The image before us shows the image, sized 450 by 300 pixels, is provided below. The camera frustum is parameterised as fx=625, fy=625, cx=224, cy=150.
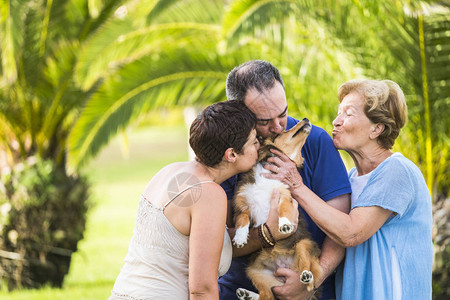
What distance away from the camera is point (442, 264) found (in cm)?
715

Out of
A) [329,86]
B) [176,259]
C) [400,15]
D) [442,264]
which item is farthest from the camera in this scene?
[329,86]

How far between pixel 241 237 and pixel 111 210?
59.1ft

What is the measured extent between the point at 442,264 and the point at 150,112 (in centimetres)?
424

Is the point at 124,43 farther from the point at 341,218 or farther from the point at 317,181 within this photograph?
the point at 341,218

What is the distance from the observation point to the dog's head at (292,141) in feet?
11.3

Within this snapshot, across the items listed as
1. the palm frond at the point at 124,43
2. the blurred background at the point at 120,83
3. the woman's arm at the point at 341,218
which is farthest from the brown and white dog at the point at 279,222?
the palm frond at the point at 124,43

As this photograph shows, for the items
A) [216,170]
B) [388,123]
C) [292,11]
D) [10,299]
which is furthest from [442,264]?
[10,299]

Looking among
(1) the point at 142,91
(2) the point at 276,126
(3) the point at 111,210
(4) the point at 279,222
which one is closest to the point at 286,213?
(4) the point at 279,222

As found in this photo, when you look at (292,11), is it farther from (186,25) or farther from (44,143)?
(44,143)

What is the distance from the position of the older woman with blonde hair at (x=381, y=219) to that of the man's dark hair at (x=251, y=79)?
1.39ft

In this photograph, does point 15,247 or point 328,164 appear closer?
point 328,164

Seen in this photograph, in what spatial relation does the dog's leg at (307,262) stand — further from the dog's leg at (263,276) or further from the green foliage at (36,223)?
the green foliage at (36,223)

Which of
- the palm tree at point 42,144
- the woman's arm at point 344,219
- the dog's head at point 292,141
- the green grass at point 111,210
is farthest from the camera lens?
the green grass at point 111,210

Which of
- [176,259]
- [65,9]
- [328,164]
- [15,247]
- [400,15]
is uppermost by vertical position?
[65,9]
